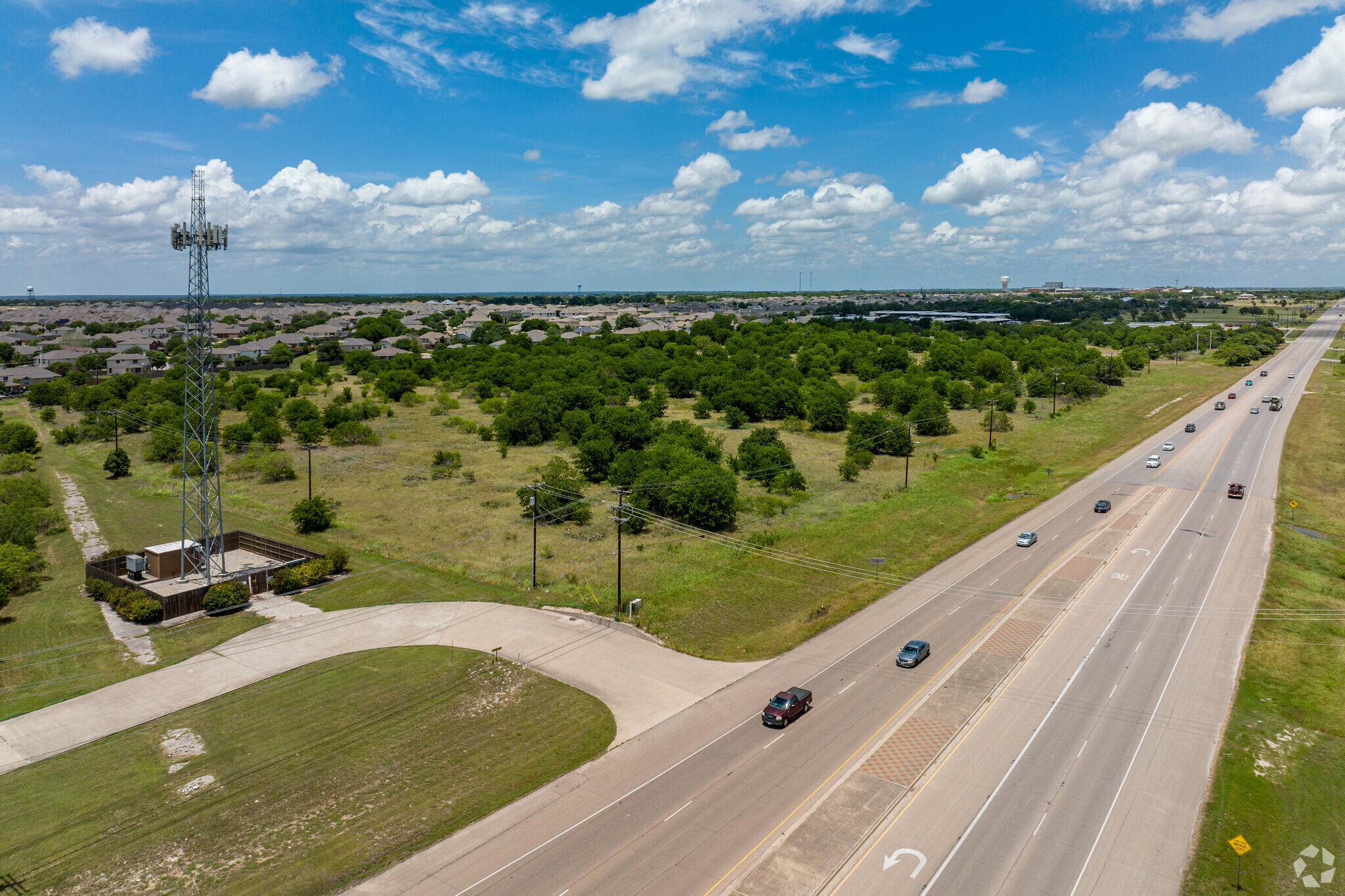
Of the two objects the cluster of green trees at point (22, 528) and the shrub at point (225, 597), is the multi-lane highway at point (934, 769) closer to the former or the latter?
the shrub at point (225, 597)

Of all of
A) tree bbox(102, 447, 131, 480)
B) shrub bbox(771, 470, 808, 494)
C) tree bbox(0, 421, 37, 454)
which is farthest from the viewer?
tree bbox(0, 421, 37, 454)

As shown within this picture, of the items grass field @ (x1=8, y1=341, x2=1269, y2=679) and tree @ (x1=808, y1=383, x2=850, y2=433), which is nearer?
grass field @ (x1=8, y1=341, x2=1269, y2=679)

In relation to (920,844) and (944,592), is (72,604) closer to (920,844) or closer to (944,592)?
(920,844)

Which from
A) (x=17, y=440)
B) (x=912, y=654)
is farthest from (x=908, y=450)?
(x=17, y=440)

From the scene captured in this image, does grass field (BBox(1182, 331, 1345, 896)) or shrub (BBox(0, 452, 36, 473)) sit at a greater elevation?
shrub (BBox(0, 452, 36, 473))

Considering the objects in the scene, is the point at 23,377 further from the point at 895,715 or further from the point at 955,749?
the point at 955,749

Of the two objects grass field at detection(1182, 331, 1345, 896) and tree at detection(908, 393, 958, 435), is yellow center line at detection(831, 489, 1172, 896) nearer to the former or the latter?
grass field at detection(1182, 331, 1345, 896)

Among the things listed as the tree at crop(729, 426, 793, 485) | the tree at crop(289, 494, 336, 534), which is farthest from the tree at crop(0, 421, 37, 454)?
the tree at crop(729, 426, 793, 485)

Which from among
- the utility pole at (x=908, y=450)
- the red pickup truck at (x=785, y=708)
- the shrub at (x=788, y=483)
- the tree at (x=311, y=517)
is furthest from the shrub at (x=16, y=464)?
the utility pole at (x=908, y=450)
